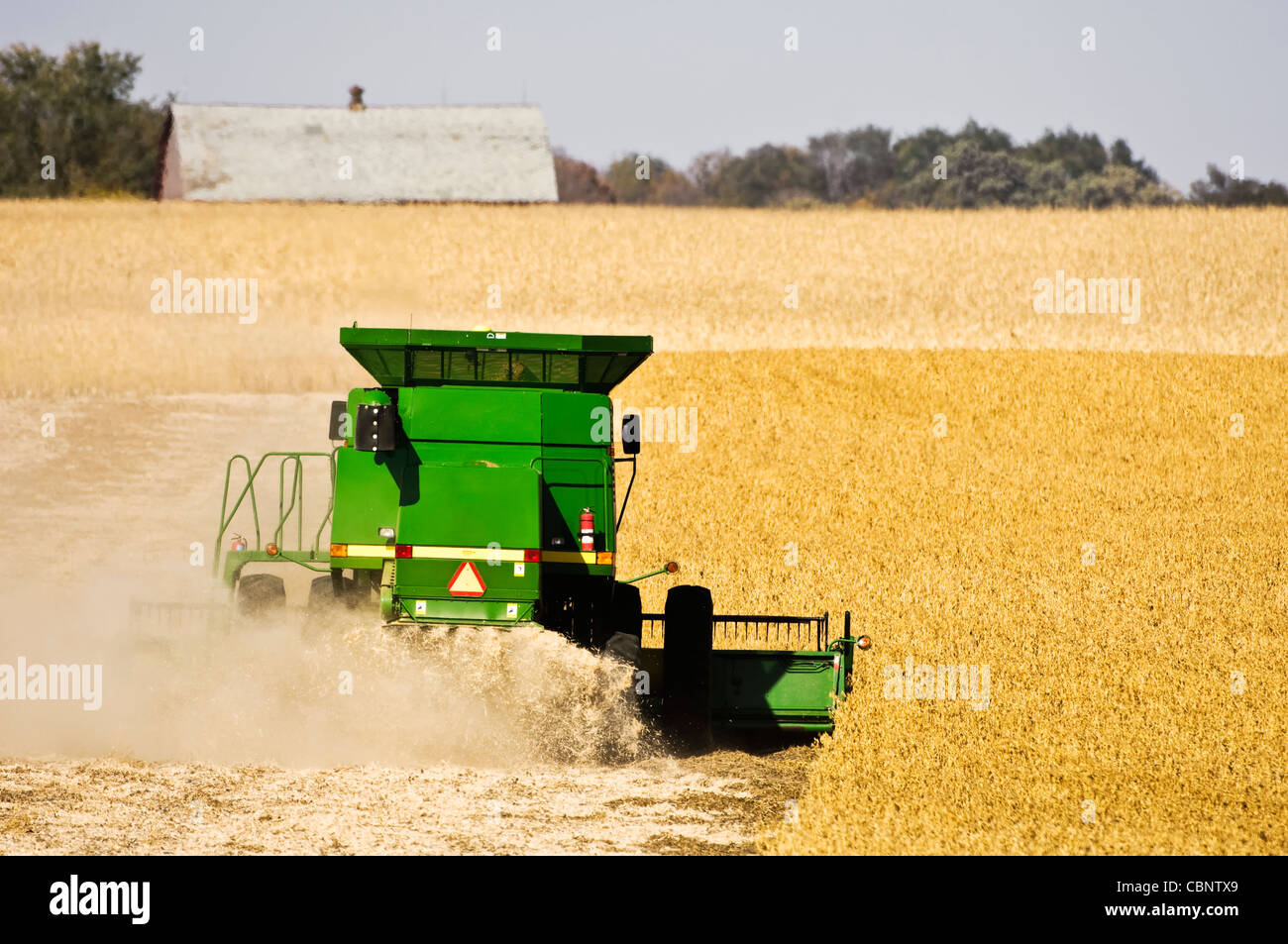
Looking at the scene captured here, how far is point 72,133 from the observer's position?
76562 millimetres

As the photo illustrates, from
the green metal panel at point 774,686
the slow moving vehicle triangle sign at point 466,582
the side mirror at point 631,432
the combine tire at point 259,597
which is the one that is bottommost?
the green metal panel at point 774,686

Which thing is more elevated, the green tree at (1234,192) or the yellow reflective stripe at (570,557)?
the green tree at (1234,192)

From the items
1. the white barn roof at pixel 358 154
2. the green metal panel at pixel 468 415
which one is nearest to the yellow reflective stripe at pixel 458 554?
the green metal panel at pixel 468 415

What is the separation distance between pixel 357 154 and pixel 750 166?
54.1 metres

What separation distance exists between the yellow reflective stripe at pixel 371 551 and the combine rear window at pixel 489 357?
1.42 m

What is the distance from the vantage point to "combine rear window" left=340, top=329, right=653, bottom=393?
11.0m

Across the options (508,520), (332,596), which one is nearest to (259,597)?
(332,596)

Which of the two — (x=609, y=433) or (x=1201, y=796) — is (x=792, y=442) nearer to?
(x=609, y=433)

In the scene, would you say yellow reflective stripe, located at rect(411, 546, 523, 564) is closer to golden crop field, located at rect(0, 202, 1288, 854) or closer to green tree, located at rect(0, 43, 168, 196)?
golden crop field, located at rect(0, 202, 1288, 854)

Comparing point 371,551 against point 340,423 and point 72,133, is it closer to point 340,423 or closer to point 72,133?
point 340,423

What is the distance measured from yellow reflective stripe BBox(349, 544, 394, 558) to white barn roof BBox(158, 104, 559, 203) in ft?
179

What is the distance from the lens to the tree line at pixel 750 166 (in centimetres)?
7512

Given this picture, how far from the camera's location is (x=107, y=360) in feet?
107

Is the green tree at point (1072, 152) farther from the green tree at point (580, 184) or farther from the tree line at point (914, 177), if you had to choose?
the green tree at point (580, 184)
